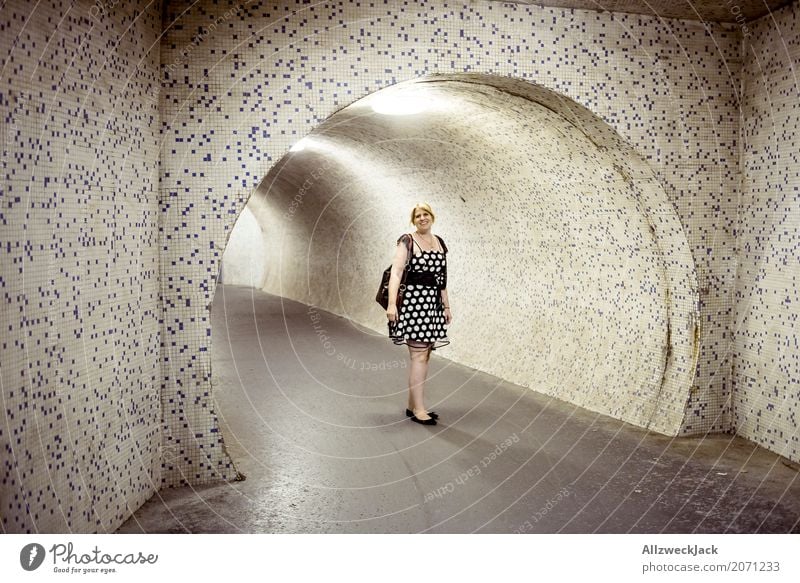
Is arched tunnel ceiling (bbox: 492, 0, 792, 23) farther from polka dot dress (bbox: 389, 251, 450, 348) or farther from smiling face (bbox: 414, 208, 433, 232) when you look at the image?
polka dot dress (bbox: 389, 251, 450, 348)

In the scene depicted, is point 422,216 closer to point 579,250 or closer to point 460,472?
point 579,250

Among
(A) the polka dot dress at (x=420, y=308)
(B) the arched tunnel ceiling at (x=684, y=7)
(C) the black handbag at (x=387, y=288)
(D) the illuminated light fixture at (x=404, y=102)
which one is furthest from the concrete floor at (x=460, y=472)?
(B) the arched tunnel ceiling at (x=684, y=7)

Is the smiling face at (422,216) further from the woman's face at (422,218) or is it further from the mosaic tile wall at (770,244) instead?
the mosaic tile wall at (770,244)

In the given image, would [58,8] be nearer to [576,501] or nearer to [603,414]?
[576,501]

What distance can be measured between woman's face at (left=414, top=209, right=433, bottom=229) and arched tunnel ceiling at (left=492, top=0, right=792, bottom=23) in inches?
72.0

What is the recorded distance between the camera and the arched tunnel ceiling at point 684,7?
5.30 meters

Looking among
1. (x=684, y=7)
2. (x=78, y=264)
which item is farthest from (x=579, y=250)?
(x=78, y=264)

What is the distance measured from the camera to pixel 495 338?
350 inches

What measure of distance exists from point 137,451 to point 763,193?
501 cm

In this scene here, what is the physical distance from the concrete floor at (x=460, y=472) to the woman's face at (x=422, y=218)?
1.81 m

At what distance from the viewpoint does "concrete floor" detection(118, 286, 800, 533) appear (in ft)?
14.2

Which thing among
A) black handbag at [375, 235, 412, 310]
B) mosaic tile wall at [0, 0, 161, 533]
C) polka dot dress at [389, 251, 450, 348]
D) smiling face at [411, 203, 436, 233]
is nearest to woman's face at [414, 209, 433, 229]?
smiling face at [411, 203, 436, 233]

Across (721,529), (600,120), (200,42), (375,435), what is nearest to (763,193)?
(600,120)

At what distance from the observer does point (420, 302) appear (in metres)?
6.41
